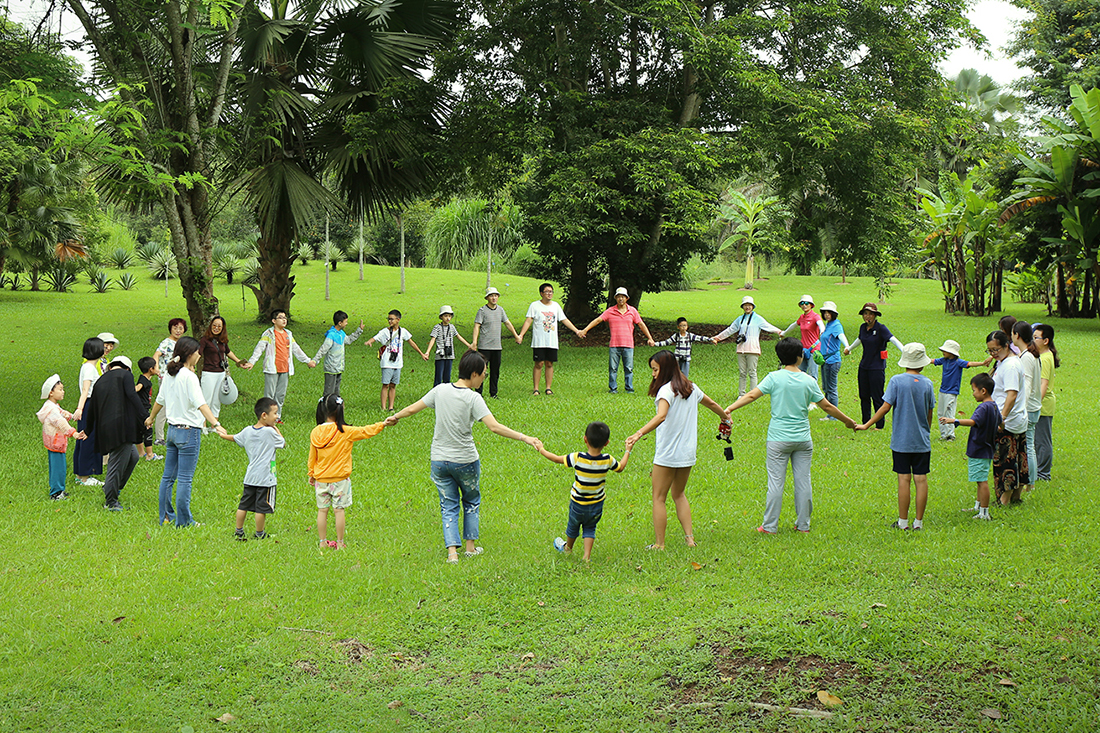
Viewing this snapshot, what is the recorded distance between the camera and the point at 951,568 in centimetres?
652

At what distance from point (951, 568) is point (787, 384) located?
1856 millimetres

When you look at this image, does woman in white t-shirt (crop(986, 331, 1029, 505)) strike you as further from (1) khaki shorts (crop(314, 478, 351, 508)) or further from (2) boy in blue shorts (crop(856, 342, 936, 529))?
(1) khaki shorts (crop(314, 478, 351, 508))

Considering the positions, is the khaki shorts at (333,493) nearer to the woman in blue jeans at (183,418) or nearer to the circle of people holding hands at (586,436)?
the circle of people holding hands at (586,436)

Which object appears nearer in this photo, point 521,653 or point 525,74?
point 521,653

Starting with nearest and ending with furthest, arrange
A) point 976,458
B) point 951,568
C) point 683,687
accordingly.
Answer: point 683,687
point 951,568
point 976,458

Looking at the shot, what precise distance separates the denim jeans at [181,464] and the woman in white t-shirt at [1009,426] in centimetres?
723

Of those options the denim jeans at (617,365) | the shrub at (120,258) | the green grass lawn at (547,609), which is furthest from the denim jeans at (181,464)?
the shrub at (120,258)

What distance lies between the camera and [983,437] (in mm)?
7723

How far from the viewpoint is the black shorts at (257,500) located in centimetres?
755

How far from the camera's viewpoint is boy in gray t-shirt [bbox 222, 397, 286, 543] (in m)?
7.40

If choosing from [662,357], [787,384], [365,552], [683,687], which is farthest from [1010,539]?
[365,552]

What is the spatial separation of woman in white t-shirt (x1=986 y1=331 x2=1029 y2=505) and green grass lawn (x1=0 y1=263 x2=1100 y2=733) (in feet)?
0.84

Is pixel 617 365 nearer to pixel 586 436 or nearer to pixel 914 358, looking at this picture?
pixel 914 358

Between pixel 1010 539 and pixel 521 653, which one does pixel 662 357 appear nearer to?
pixel 521 653
